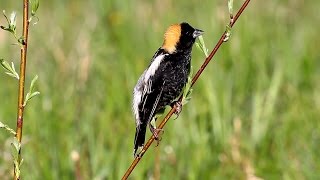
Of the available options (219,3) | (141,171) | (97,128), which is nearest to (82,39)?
(219,3)

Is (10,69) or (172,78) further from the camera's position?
(172,78)

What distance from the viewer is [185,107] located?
217 inches

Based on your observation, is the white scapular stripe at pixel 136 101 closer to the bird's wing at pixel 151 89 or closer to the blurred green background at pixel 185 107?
the bird's wing at pixel 151 89

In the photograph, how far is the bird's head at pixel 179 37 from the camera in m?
3.59

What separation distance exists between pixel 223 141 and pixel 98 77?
4.67ft

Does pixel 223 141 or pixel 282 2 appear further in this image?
pixel 282 2

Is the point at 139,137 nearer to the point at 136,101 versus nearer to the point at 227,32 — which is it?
the point at 136,101

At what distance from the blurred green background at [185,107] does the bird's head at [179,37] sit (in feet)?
2.30

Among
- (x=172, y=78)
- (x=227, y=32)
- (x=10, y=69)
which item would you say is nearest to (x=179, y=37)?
(x=172, y=78)

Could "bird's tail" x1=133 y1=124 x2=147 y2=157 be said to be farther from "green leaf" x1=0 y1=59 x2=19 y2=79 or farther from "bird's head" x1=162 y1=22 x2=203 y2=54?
"green leaf" x1=0 y1=59 x2=19 y2=79

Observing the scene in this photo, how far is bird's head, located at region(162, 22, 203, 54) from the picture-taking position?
359 cm

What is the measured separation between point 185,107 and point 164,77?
1.96 meters

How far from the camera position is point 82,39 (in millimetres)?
6699

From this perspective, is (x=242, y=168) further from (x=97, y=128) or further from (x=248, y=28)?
(x=248, y=28)
